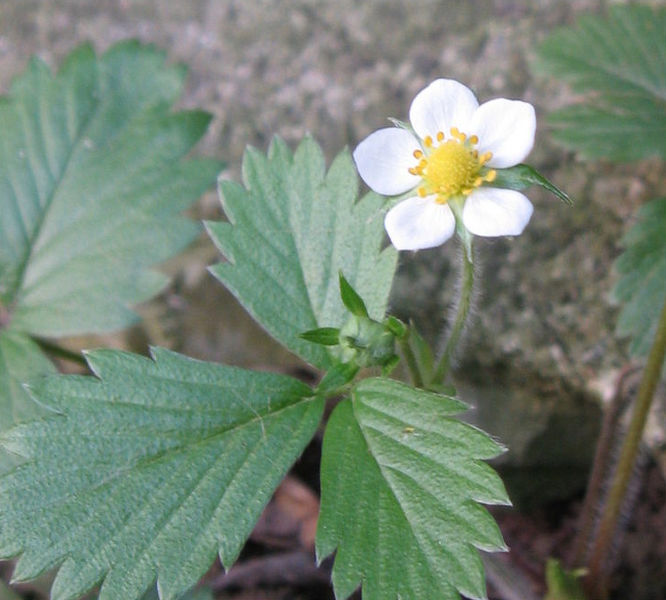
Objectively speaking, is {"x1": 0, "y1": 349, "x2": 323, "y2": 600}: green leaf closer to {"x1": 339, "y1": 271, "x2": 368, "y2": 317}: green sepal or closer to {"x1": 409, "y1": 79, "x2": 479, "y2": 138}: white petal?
{"x1": 339, "y1": 271, "x2": 368, "y2": 317}: green sepal

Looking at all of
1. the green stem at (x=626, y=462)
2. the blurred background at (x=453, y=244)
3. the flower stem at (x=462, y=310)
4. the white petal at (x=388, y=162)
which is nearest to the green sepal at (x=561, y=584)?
the green stem at (x=626, y=462)

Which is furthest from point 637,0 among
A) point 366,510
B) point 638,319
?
point 366,510

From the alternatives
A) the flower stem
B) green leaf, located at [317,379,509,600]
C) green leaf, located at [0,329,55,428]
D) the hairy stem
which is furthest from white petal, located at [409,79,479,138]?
green leaf, located at [0,329,55,428]

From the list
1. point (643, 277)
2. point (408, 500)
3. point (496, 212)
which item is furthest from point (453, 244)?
point (408, 500)

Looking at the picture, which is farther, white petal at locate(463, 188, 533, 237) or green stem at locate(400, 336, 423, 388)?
green stem at locate(400, 336, 423, 388)

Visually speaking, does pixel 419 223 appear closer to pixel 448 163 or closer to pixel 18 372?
pixel 448 163
